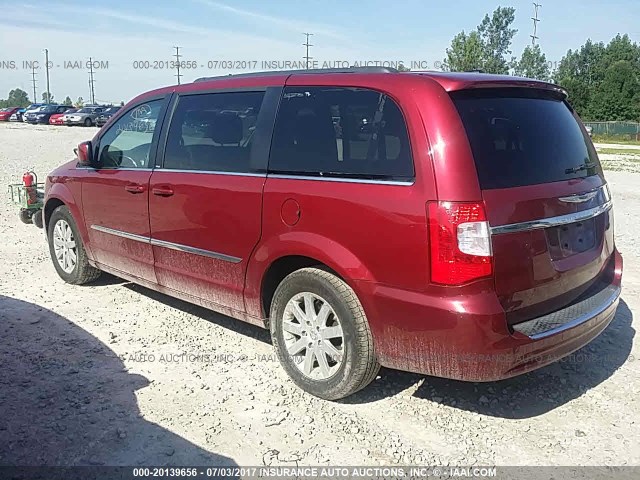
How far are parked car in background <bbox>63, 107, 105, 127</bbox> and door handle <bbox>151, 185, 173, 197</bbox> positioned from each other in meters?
39.5

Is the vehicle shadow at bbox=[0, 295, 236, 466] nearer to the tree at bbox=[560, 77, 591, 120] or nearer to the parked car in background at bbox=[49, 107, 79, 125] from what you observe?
the parked car in background at bbox=[49, 107, 79, 125]

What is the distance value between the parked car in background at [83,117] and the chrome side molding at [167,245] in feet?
127

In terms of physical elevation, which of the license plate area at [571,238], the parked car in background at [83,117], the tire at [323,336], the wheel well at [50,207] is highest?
the parked car in background at [83,117]

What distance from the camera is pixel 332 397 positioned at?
143 inches

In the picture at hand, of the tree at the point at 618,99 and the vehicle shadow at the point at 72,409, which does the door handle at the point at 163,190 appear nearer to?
the vehicle shadow at the point at 72,409

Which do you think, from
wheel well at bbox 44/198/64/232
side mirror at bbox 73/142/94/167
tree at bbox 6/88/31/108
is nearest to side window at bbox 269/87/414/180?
side mirror at bbox 73/142/94/167

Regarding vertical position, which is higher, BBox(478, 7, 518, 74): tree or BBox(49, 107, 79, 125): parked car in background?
BBox(478, 7, 518, 74): tree

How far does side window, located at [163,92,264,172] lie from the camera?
4.07 metres

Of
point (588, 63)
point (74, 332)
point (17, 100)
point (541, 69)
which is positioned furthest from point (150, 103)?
point (17, 100)

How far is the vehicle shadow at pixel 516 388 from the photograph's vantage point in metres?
3.65

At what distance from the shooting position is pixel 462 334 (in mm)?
3000

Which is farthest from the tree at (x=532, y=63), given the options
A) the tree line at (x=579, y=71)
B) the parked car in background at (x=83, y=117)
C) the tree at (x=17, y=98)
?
the tree at (x=17, y=98)

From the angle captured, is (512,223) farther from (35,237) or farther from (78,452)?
(35,237)

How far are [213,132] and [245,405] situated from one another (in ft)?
6.40
